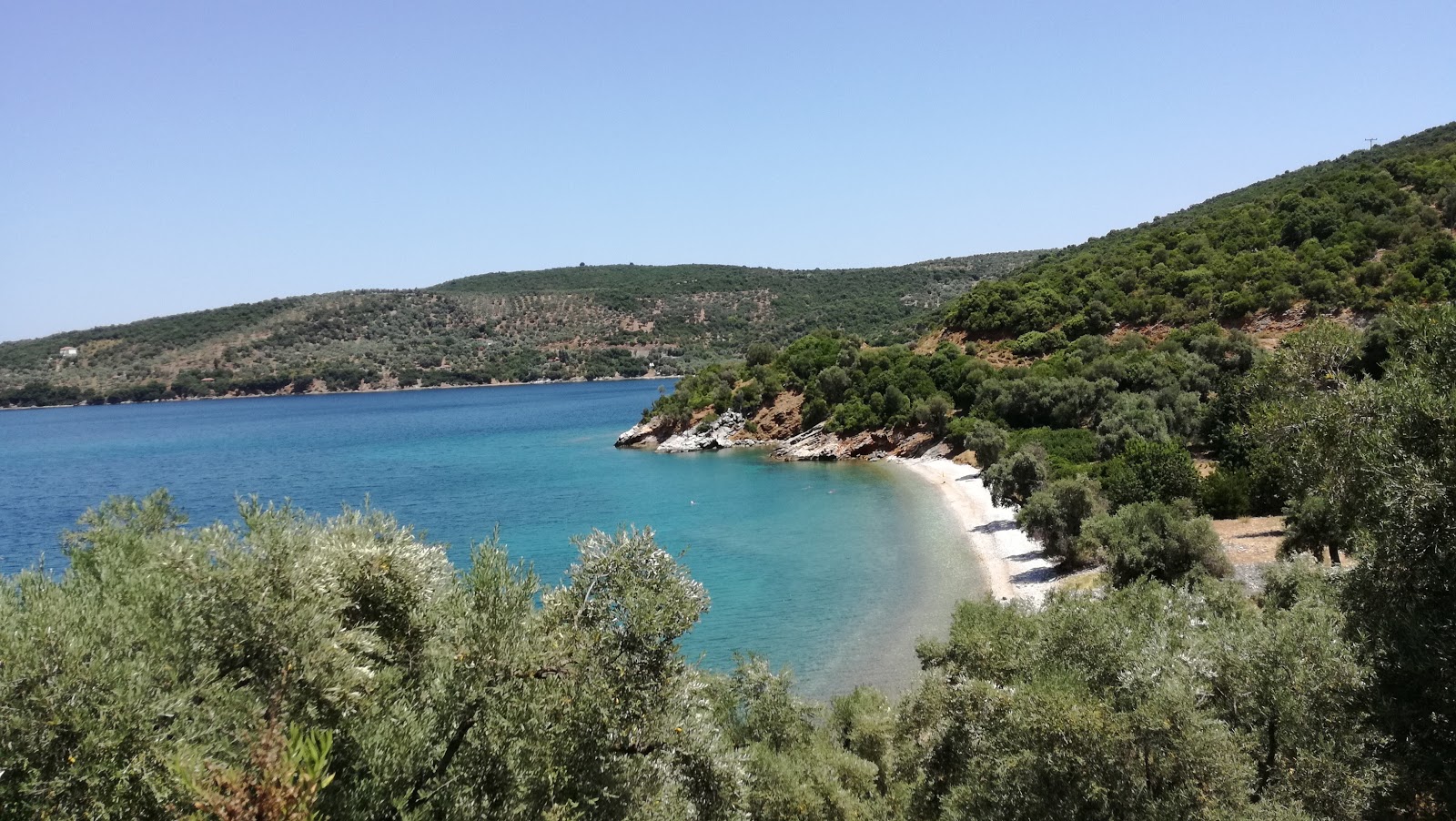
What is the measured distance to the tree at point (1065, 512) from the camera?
29328 mm

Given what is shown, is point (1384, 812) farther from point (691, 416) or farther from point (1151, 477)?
point (691, 416)

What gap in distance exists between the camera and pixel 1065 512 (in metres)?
29.9

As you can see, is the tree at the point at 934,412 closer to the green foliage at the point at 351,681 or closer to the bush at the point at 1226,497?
the bush at the point at 1226,497

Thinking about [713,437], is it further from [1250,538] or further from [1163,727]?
[1163,727]

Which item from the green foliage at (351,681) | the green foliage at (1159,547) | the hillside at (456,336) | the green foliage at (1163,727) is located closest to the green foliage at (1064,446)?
the green foliage at (1159,547)

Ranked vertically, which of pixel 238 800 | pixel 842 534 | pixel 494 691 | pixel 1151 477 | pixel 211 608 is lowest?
pixel 842 534

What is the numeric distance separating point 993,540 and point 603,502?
2420cm

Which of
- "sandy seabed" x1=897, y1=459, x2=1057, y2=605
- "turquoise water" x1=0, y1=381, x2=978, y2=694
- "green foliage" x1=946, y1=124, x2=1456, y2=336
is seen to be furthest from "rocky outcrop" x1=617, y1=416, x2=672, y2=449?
"sandy seabed" x1=897, y1=459, x2=1057, y2=605

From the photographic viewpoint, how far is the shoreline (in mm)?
28406

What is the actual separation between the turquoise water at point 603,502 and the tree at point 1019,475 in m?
3.18

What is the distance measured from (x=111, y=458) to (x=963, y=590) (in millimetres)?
85994

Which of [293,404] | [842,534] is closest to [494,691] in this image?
[842,534]

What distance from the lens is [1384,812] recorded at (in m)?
8.90

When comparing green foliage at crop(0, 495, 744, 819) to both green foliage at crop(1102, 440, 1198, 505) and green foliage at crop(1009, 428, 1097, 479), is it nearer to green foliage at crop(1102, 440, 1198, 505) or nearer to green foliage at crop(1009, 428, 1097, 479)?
green foliage at crop(1102, 440, 1198, 505)
